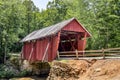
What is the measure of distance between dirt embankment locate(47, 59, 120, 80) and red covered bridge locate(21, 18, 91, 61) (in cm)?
325

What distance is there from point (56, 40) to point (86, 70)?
5.39m

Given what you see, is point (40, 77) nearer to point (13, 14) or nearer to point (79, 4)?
point (13, 14)

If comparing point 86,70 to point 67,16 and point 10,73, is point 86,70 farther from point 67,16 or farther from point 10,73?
point 67,16

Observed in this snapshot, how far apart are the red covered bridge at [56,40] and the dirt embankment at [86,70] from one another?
325 cm

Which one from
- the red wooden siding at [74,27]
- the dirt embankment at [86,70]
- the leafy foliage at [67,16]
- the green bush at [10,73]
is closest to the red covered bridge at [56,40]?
the red wooden siding at [74,27]

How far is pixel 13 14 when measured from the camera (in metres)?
38.5

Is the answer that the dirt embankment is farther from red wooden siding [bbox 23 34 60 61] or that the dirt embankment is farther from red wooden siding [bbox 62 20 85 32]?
red wooden siding [bbox 62 20 85 32]

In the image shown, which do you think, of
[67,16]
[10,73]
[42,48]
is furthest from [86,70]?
[67,16]

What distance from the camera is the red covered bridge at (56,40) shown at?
74.2ft

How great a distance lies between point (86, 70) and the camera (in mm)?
18062

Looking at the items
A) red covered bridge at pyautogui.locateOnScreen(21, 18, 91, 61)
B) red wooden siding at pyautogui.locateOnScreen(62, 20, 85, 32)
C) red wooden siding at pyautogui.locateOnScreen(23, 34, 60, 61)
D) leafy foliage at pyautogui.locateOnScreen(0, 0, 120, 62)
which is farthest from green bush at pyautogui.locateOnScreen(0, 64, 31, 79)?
red wooden siding at pyautogui.locateOnScreen(62, 20, 85, 32)

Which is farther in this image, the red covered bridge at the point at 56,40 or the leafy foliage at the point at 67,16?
the leafy foliage at the point at 67,16

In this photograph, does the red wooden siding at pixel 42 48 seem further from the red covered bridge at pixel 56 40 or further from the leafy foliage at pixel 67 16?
the leafy foliage at pixel 67 16

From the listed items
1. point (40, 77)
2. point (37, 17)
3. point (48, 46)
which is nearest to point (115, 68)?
point (48, 46)
